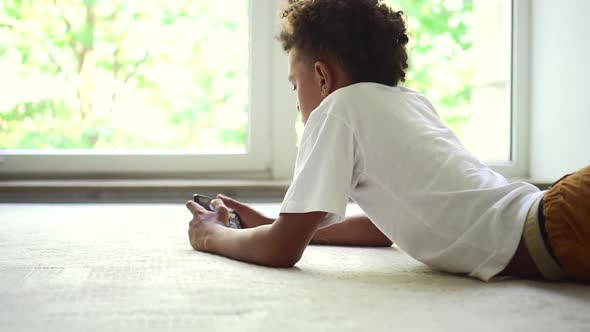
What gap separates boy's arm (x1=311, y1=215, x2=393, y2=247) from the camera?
4.35ft

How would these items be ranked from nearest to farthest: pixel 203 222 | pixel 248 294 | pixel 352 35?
pixel 248 294
pixel 352 35
pixel 203 222

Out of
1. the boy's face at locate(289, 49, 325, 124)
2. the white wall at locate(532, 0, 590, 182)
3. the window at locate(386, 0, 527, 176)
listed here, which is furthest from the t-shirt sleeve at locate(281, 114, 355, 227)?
the window at locate(386, 0, 527, 176)

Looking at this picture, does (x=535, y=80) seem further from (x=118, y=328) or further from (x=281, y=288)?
(x=118, y=328)

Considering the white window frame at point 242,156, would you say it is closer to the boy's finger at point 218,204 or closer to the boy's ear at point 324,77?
the boy's finger at point 218,204

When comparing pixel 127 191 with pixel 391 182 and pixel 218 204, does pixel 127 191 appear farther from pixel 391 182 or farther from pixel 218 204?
pixel 391 182

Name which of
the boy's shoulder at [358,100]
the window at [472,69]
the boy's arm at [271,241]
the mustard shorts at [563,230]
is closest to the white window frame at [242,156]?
the window at [472,69]

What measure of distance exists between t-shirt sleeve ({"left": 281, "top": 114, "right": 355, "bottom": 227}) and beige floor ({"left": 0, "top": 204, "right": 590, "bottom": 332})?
3.9 inches

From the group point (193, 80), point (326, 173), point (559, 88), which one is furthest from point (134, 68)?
point (326, 173)

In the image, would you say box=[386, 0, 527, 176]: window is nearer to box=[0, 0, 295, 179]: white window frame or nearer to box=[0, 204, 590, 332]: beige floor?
box=[0, 0, 295, 179]: white window frame

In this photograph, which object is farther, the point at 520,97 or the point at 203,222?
the point at 520,97

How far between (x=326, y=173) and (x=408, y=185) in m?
0.12

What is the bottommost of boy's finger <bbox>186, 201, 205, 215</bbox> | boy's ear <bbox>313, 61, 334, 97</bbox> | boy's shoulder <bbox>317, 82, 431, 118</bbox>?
boy's finger <bbox>186, 201, 205, 215</bbox>

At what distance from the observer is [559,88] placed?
2.06m

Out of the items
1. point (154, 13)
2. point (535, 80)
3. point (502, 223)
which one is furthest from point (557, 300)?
point (154, 13)
